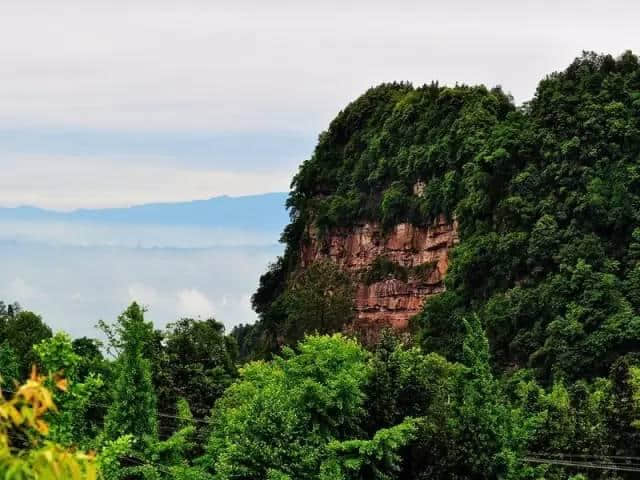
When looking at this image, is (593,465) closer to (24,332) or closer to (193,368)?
(193,368)

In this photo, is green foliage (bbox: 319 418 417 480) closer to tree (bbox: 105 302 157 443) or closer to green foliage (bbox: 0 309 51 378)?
tree (bbox: 105 302 157 443)

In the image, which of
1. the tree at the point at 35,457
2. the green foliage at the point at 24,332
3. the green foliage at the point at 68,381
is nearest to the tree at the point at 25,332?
the green foliage at the point at 24,332

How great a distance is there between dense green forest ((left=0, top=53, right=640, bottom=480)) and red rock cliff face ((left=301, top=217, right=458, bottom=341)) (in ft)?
4.15

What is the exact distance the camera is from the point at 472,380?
1275 inches

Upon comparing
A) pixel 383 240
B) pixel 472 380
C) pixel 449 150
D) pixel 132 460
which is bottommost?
pixel 132 460

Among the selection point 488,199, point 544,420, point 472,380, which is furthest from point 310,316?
point 472,380

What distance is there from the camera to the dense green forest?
29938 millimetres

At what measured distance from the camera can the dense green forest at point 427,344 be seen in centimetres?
2994

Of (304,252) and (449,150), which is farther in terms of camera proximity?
(304,252)

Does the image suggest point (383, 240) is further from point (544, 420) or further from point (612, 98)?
point (544, 420)

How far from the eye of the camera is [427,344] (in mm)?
72188

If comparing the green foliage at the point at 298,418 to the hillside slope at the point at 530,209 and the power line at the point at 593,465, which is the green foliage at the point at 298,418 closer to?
the power line at the point at 593,465

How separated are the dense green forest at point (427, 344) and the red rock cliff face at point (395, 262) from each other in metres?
1.26

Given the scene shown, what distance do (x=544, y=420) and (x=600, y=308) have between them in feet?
75.0
